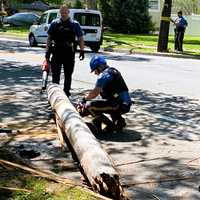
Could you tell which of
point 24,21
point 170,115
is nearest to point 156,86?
point 170,115

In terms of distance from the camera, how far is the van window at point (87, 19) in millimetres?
26594

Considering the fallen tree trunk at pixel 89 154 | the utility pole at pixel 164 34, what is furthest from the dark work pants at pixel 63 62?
the utility pole at pixel 164 34

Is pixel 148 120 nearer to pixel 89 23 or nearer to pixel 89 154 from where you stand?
pixel 89 154

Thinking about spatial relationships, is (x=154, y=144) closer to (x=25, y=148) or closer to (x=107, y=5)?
(x=25, y=148)

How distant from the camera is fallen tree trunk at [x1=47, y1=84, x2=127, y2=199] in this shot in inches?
214

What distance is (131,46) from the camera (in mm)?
28344

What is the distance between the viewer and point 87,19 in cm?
2681

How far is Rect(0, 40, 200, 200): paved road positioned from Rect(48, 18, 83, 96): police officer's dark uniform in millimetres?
791

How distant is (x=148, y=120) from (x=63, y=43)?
215 cm

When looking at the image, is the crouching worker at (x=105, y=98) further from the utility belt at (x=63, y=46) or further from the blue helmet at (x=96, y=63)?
the utility belt at (x=63, y=46)

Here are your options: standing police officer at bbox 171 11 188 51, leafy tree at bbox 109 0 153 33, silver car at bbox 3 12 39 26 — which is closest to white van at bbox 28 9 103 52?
standing police officer at bbox 171 11 188 51

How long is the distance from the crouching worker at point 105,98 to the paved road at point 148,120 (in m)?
0.30

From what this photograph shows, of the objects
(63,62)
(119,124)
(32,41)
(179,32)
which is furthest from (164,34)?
(119,124)

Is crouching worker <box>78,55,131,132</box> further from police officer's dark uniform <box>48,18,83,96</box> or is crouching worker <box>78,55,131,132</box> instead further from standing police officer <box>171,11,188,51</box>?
standing police officer <box>171,11,188,51</box>
